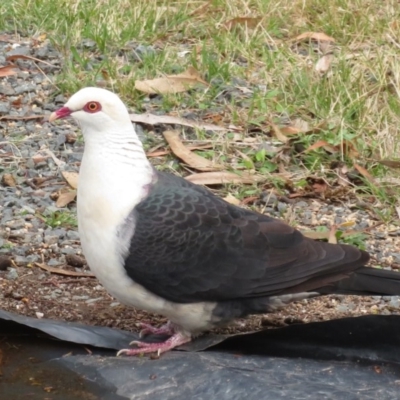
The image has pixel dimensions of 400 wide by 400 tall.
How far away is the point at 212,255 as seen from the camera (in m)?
4.04

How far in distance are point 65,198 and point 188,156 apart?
83cm

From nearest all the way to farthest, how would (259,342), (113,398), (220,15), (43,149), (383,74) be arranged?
(113,398) < (259,342) < (43,149) < (383,74) < (220,15)

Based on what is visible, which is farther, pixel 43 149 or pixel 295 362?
pixel 43 149

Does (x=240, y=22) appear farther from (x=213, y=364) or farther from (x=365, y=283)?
(x=213, y=364)

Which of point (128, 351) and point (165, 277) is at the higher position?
point (165, 277)

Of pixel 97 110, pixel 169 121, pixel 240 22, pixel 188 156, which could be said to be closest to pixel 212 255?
pixel 97 110

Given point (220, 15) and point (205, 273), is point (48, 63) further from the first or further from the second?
point (205, 273)

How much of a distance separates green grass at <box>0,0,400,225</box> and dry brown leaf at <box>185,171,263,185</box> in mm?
118

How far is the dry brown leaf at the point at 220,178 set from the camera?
223 inches

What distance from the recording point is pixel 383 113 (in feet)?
20.4

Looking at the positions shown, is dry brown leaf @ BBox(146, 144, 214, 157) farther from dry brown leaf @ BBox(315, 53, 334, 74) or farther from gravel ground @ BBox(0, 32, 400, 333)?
dry brown leaf @ BBox(315, 53, 334, 74)

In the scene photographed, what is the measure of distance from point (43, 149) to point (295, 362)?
2.56m

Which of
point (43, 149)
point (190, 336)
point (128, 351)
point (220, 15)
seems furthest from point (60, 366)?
point (220, 15)

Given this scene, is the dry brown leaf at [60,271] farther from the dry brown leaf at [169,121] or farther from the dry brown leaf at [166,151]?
the dry brown leaf at [169,121]
